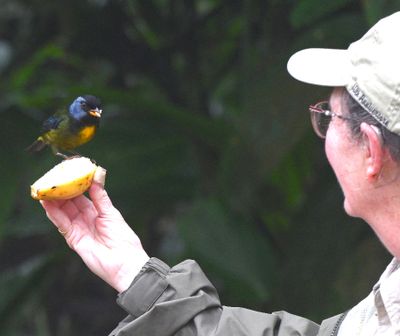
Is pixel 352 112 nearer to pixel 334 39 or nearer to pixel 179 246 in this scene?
pixel 334 39

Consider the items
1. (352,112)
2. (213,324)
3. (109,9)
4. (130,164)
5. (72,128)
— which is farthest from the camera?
(109,9)

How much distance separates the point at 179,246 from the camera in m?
3.83

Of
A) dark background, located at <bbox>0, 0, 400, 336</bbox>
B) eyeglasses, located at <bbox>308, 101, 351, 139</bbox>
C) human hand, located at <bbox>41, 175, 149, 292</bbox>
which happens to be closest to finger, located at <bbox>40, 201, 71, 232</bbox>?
human hand, located at <bbox>41, 175, 149, 292</bbox>

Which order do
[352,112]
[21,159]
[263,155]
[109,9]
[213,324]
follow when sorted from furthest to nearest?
[109,9], [21,159], [263,155], [213,324], [352,112]

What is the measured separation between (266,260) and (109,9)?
3.64ft

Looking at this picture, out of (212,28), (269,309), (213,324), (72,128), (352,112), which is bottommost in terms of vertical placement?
(269,309)

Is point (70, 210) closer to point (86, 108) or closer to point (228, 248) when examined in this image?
point (86, 108)

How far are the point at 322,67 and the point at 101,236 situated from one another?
47 centimetres

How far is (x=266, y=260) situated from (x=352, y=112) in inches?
74.0

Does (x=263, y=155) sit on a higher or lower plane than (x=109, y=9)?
lower

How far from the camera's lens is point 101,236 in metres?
1.62

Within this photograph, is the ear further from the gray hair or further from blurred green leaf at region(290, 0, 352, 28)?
blurred green leaf at region(290, 0, 352, 28)

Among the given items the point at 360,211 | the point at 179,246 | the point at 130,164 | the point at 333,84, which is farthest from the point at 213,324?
the point at 179,246

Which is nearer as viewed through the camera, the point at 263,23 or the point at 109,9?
the point at 263,23
